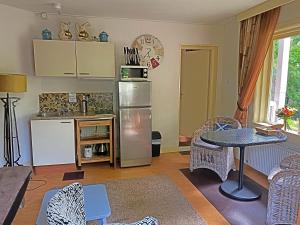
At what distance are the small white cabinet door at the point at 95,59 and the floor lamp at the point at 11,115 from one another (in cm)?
84

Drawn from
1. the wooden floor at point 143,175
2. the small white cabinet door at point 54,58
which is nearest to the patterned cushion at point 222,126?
the wooden floor at point 143,175

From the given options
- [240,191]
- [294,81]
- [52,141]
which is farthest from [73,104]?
[294,81]

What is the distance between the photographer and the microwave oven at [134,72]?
373cm

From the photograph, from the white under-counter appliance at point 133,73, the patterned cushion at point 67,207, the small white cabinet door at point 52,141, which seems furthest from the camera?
the white under-counter appliance at point 133,73

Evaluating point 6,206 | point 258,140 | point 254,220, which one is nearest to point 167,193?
point 254,220

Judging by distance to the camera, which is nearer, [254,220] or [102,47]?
[254,220]

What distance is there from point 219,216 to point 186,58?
3718 millimetres

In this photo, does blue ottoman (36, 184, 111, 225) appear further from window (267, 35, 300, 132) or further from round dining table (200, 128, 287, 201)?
window (267, 35, 300, 132)

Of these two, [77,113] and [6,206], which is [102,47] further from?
[6,206]

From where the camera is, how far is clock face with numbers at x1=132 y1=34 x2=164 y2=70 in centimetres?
417

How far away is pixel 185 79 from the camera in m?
5.45

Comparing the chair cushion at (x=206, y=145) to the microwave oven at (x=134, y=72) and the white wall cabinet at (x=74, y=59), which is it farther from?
the white wall cabinet at (x=74, y=59)

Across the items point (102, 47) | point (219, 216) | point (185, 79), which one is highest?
point (102, 47)

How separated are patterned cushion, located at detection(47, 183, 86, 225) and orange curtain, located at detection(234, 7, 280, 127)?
3003 millimetres
